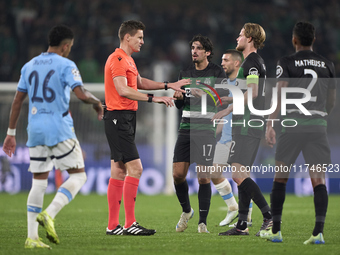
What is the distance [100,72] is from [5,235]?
11.2 metres

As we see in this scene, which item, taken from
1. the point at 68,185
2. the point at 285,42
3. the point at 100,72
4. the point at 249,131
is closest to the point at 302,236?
the point at 249,131

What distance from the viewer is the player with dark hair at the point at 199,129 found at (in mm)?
7098

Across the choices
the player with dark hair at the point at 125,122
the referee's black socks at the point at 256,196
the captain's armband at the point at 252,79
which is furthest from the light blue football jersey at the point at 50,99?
the referee's black socks at the point at 256,196

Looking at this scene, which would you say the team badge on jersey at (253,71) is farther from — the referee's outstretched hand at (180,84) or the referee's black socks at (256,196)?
the referee's black socks at (256,196)

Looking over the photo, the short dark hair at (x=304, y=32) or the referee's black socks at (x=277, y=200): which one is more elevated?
the short dark hair at (x=304, y=32)

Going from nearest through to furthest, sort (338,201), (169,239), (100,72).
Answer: (169,239), (338,201), (100,72)

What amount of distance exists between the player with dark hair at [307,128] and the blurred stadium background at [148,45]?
30.2ft

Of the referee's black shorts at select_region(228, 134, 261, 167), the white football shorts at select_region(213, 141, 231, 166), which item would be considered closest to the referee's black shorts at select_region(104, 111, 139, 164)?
the referee's black shorts at select_region(228, 134, 261, 167)

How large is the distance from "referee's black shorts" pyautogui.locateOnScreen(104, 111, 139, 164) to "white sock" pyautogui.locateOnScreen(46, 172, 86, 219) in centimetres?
107

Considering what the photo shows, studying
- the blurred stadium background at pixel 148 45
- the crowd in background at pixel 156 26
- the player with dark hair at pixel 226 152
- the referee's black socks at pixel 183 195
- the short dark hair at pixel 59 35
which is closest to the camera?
the short dark hair at pixel 59 35

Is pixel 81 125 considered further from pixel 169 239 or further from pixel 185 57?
pixel 169 239

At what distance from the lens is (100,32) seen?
1884 cm

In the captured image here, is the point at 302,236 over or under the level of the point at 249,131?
under

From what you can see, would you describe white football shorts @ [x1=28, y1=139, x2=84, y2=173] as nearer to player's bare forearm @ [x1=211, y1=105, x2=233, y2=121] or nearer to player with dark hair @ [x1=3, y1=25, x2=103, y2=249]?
player with dark hair @ [x1=3, y1=25, x2=103, y2=249]
